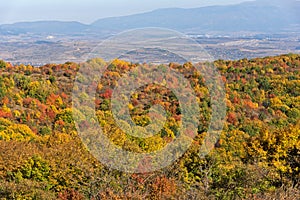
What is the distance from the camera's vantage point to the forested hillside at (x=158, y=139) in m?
13.4

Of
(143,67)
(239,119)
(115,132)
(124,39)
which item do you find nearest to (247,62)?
(143,67)

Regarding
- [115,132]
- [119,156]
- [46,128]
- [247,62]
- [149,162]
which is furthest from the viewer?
[247,62]

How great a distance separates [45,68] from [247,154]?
26609 mm

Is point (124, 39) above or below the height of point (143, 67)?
above

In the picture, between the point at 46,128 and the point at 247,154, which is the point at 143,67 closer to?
the point at 46,128

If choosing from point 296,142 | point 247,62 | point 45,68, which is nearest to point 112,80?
point 45,68

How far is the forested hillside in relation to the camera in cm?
1345

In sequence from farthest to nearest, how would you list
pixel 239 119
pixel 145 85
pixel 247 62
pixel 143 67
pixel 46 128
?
pixel 247 62 → pixel 143 67 → pixel 145 85 → pixel 239 119 → pixel 46 128

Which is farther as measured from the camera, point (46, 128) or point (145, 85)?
point (145, 85)

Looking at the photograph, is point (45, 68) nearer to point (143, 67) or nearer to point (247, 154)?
point (143, 67)

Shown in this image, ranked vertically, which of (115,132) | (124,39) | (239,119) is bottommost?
(239,119)

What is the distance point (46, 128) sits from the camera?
26828 millimetres

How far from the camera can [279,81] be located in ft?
123

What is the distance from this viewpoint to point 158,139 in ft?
67.1
